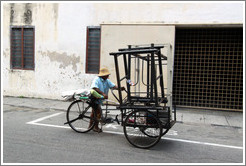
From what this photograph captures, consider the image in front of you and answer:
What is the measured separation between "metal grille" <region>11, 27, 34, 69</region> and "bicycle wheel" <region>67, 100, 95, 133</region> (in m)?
6.02

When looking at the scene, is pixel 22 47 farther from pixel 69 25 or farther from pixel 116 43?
pixel 116 43

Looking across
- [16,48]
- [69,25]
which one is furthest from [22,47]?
[69,25]

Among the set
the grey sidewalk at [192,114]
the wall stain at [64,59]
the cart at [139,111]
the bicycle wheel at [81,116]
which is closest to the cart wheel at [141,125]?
the cart at [139,111]

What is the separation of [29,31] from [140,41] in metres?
5.27

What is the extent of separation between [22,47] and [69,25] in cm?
261

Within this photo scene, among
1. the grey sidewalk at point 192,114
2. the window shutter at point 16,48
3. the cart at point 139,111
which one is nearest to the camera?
the cart at point 139,111

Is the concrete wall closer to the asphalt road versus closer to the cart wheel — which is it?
the asphalt road

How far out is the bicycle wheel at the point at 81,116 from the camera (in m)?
5.41

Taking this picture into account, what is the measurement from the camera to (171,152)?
170 inches

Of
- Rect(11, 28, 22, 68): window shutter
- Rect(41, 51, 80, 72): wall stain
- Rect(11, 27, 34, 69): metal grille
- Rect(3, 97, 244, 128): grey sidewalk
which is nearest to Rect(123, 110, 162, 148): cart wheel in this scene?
Rect(3, 97, 244, 128): grey sidewalk

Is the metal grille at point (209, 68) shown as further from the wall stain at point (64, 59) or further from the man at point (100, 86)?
the man at point (100, 86)

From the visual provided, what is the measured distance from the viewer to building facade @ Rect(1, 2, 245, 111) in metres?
8.45

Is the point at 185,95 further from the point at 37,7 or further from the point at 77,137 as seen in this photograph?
the point at 37,7

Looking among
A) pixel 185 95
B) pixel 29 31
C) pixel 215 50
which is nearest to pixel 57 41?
pixel 29 31
